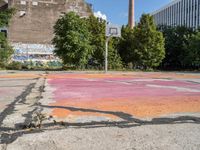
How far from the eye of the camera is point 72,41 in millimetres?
34656

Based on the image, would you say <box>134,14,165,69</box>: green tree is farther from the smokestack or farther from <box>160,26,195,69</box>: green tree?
the smokestack

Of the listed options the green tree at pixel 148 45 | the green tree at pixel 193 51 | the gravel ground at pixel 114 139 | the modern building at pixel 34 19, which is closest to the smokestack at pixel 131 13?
the modern building at pixel 34 19

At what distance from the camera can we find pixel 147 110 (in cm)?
835

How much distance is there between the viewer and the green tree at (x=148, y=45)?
40875 millimetres

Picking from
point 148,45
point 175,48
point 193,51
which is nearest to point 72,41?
point 148,45

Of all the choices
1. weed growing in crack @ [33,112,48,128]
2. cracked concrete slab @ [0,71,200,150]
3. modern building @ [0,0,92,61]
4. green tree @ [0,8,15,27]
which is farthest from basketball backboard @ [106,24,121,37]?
weed growing in crack @ [33,112,48,128]

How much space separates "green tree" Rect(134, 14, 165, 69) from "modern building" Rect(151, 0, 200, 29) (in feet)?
188

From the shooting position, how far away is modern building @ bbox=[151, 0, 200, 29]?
108 m

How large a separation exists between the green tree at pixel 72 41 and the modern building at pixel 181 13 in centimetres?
6437

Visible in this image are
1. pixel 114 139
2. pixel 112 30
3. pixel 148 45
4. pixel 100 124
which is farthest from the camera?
pixel 148 45

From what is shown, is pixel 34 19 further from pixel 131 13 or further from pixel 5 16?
pixel 5 16

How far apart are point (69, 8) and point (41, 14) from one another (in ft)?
15.0

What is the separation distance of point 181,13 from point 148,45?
81033mm

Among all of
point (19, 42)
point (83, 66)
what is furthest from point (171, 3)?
point (83, 66)
